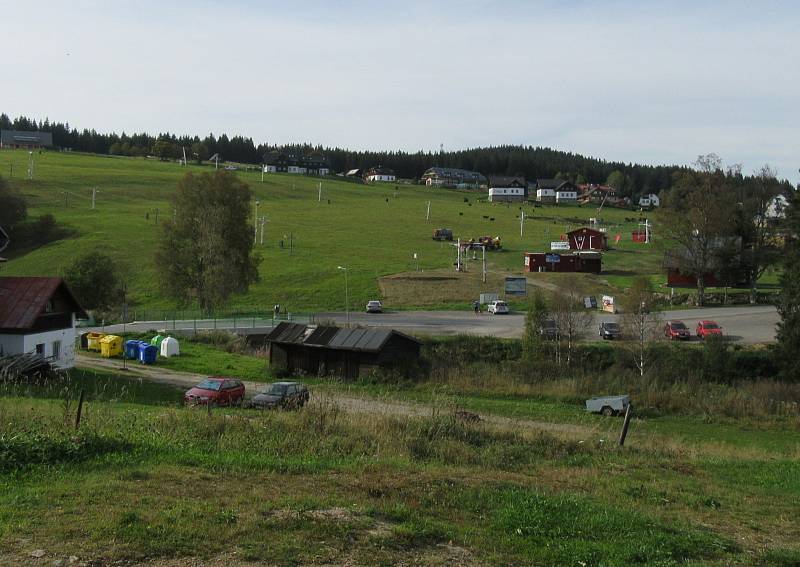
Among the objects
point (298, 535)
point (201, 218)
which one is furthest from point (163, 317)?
point (298, 535)

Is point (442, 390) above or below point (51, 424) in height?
below

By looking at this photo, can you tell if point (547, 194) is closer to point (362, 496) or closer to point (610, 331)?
point (610, 331)

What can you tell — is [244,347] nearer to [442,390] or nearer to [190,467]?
[442,390]

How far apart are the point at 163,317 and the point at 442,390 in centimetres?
2732

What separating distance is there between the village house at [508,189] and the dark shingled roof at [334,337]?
130m

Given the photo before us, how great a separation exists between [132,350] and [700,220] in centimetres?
4578

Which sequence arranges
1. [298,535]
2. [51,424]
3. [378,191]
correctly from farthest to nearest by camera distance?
[378,191] < [51,424] < [298,535]

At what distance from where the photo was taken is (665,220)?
62.6 m

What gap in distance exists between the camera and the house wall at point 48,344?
29.9m

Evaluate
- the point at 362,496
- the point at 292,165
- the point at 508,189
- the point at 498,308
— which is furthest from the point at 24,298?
the point at 292,165

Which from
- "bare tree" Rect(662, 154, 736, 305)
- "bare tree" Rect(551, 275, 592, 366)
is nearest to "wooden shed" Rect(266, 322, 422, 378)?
"bare tree" Rect(551, 275, 592, 366)

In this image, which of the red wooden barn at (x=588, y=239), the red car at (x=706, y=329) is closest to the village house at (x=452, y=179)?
the red wooden barn at (x=588, y=239)

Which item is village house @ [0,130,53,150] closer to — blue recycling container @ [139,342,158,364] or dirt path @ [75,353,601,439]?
dirt path @ [75,353,601,439]

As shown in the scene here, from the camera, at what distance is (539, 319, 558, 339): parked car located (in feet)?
130
